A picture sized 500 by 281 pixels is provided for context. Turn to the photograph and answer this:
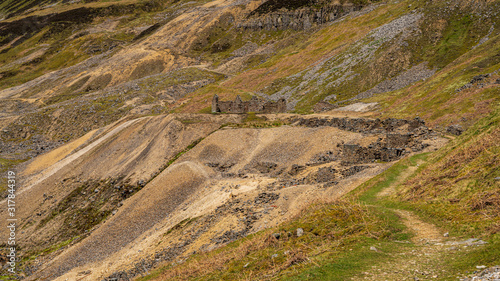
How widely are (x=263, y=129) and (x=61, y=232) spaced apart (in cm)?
3070

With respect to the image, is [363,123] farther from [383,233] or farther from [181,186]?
[383,233]

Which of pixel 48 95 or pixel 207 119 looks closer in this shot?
pixel 207 119

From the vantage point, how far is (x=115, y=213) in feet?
126

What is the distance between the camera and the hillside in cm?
1501

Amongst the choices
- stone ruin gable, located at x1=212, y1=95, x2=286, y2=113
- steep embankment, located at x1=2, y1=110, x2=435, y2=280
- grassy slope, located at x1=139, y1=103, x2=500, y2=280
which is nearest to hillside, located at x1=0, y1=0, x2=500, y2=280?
grassy slope, located at x1=139, y1=103, x2=500, y2=280

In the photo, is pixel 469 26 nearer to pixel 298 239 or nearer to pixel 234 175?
pixel 234 175

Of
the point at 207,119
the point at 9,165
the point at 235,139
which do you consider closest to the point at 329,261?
the point at 235,139

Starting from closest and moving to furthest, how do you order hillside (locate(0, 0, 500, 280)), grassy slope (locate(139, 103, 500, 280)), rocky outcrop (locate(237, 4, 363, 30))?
grassy slope (locate(139, 103, 500, 280)), hillside (locate(0, 0, 500, 280)), rocky outcrop (locate(237, 4, 363, 30))

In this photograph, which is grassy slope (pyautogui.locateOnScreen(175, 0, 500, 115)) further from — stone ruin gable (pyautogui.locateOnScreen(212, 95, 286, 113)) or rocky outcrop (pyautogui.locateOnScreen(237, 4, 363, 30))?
rocky outcrop (pyautogui.locateOnScreen(237, 4, 363, 30))

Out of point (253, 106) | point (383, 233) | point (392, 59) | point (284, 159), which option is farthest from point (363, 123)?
point (392, 59)

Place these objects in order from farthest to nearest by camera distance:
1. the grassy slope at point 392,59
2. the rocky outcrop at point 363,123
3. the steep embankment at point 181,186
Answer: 1. the grassy slope at point 392,59
2. the rocky outcrop at point 363,123
3. the steep embankment at point 181,186

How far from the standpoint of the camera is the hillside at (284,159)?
1501 cm

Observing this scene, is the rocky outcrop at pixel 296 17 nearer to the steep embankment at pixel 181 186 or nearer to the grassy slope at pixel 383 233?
the steep embankment at pixel 181 186

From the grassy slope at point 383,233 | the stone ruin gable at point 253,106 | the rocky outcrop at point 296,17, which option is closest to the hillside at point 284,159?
the grassy slope at point 383,233
